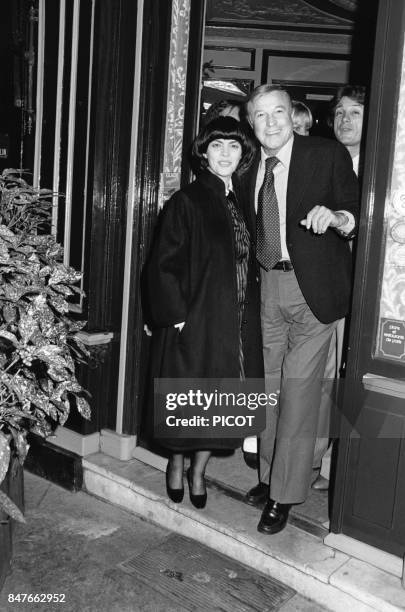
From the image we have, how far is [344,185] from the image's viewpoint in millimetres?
2867

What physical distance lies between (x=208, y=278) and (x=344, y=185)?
750 mm

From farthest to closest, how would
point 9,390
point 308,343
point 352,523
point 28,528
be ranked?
point 28,528 < point 308,343 < point 352,523 < point 9,390

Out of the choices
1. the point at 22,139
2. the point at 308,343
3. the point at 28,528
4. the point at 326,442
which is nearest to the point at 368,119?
the point at 308,343

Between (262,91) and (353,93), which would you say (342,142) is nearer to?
(353,93)

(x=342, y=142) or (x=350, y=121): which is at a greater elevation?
(x=350, y=121)

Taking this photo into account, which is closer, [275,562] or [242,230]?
[275,562]

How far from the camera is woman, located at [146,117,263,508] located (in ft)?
9.69

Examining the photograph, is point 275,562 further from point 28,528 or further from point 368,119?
point 368,119

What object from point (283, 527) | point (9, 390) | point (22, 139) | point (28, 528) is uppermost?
point (22, 139)

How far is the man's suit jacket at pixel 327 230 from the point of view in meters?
2.88

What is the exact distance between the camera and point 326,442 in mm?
3441

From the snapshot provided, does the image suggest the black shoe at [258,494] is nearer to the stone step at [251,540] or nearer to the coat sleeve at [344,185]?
the stone step at [251,540]

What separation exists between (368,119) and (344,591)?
195 cm

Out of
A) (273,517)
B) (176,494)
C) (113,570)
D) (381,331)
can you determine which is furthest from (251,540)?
(381,331)
